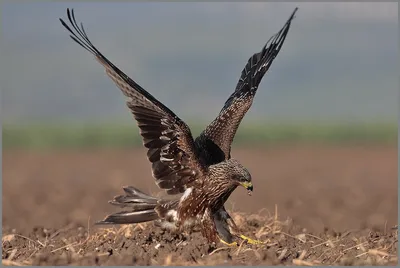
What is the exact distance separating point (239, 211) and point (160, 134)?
2.17 meters

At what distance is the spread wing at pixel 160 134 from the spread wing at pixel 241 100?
31.4 inches

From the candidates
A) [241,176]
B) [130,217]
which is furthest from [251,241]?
[130,217]

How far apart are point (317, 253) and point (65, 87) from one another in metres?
117

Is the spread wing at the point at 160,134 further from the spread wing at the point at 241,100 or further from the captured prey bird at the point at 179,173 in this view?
the spread wing at the point at 241,100

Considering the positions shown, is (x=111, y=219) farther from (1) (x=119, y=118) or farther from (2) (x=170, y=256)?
(1) (x=119, y=118)

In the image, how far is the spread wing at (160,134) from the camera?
847cm

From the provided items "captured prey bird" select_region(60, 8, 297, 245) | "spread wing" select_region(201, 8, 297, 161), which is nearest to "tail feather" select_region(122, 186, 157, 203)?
"captured prey bird" select_region(60, 8, 297, 245)

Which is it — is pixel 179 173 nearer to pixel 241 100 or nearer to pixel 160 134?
pixel 160 134

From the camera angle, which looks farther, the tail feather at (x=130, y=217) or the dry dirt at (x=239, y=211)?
the tail feather at (x=130, y=217)

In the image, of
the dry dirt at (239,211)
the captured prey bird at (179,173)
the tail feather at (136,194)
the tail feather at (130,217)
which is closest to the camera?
the dry dirt at (239,211)

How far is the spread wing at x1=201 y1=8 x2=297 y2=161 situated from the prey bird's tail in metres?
1.02

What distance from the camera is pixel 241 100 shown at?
1029cm

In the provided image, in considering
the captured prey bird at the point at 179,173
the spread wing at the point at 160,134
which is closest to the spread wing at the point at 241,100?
the captured prey bird at the point at 179,173

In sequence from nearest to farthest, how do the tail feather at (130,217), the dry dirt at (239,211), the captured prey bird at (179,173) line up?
the dry dirt at (239,211) → the captured prey bird at (179,173) → the tail feather at (130,217)
